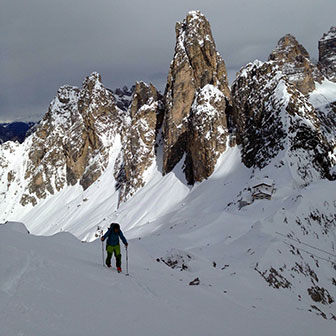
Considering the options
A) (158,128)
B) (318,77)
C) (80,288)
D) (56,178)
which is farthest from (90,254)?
(318,77)

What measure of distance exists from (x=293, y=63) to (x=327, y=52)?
46.5 meters

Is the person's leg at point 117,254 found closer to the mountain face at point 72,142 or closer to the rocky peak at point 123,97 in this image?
the mountain face at point 72,142

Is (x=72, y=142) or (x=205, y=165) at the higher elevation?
(x=72, y=142)

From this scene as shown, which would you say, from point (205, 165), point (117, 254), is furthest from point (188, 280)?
point (205, 165)

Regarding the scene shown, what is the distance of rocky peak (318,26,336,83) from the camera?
136m

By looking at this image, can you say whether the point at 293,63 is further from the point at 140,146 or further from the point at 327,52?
the point at 140,146

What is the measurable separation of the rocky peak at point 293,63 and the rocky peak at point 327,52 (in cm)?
2858

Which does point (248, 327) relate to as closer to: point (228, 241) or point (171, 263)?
point (171, 263)

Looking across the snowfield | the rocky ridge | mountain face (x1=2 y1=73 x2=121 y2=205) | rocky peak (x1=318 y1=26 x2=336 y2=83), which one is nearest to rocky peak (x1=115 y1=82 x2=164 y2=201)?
the rocky ridge

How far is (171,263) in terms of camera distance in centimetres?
1767

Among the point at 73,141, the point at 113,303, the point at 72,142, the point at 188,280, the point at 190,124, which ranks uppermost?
the point at 73,141

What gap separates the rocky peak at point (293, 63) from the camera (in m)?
A: 107

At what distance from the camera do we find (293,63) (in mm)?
108562

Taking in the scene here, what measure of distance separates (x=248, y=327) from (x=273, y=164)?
1622 inches
